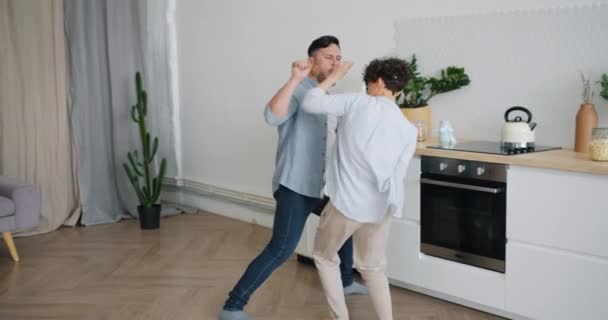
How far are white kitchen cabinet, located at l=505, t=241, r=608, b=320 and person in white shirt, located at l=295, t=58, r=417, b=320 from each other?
0.72m

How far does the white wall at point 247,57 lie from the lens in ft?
14.1

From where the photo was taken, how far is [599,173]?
2.77 meters

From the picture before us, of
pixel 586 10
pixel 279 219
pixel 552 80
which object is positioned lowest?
pixel 279 219

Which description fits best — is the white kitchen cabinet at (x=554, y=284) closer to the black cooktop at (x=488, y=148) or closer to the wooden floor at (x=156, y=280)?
the wooden floor at (x=156, y=280)

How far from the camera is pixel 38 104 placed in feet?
17.1

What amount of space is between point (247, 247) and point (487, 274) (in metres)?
1.91

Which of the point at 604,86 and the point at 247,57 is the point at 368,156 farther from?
the point at 247,57

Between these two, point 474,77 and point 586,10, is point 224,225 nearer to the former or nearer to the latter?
point 474,77

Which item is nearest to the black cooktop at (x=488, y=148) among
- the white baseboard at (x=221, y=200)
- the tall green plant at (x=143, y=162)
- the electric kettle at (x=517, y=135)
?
the electric kettle at (x=517, y=135)

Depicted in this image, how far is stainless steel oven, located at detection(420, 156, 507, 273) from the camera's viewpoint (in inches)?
125

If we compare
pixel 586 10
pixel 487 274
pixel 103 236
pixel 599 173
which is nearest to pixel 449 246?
pixel 487 274

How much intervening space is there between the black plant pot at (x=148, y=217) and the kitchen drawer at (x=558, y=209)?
9.86 ft

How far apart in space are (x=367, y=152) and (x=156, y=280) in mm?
1865

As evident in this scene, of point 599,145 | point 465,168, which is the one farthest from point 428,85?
point 599,145
